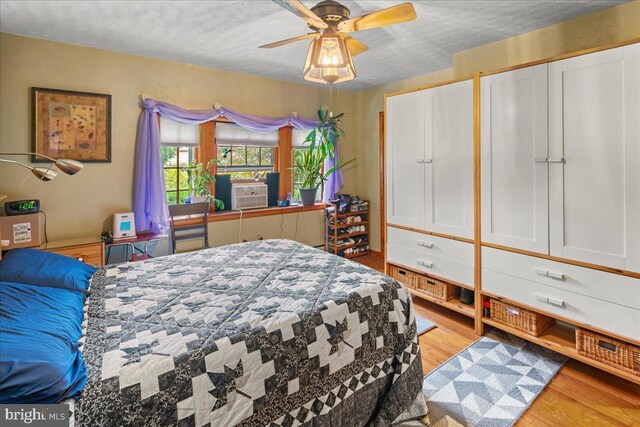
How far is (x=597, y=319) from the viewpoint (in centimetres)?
220

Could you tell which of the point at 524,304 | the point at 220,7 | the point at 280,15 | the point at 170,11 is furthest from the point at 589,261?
the point at 170,11

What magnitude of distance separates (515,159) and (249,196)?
304 cm

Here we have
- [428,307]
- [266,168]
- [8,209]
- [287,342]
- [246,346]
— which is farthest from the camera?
[266,168]

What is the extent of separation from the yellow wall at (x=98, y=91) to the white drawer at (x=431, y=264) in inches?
73.3

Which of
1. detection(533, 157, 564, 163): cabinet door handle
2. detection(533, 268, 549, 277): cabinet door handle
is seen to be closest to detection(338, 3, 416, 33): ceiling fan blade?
detection(533, 157, 564, 163): cabinet door handle

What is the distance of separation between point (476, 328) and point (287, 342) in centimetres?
205

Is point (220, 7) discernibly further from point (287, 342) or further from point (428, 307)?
point (428, 307)

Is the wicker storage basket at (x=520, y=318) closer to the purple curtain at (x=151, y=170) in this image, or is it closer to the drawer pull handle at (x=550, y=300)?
the drawer pull handle at (x=550, y=300)

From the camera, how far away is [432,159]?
317 cm

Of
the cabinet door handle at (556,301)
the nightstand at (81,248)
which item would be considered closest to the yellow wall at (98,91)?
the nightstand at (81,248)

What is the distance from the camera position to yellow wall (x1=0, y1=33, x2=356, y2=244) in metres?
3.04

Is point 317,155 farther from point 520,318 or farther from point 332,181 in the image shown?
point 520,318

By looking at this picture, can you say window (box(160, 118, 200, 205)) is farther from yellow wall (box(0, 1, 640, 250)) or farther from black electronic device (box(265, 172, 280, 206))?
black electronic device (box(265, 172, 280, 206))

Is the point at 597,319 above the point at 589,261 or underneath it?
underneath
